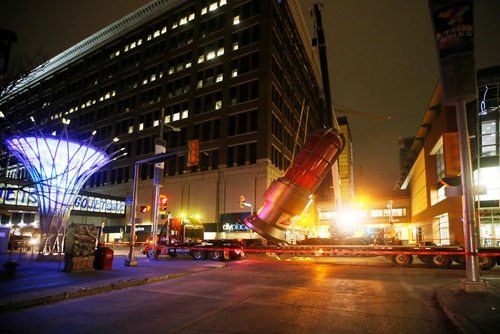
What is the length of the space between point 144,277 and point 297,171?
7.11m

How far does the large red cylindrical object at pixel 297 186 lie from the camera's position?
13.7 m

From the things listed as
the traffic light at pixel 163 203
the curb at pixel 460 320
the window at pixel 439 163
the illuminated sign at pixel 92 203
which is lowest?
the curb at pixel 460 320

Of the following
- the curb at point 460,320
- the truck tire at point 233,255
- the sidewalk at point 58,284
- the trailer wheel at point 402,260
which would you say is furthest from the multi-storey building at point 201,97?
the curb at point 460,320

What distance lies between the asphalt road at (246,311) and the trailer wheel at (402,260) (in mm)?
9175

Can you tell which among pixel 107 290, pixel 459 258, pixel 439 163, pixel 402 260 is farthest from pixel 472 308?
pixel 439 163

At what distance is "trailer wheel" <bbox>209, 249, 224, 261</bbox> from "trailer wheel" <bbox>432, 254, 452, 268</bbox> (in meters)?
13.2

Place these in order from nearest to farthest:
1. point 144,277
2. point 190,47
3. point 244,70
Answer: point 144,277
point 244,70
point 190,47

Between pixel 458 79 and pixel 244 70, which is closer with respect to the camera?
pixel 458 79

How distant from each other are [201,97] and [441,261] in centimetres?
3879

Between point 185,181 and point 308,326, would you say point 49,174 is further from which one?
point 185,181

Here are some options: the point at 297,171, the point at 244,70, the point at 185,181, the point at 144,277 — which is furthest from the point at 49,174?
the point at 244,70

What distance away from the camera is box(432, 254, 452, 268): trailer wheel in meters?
19.9

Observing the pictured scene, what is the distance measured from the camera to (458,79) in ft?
34.3

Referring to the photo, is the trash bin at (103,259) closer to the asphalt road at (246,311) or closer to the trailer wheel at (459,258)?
the asphalt road at (246,311)
